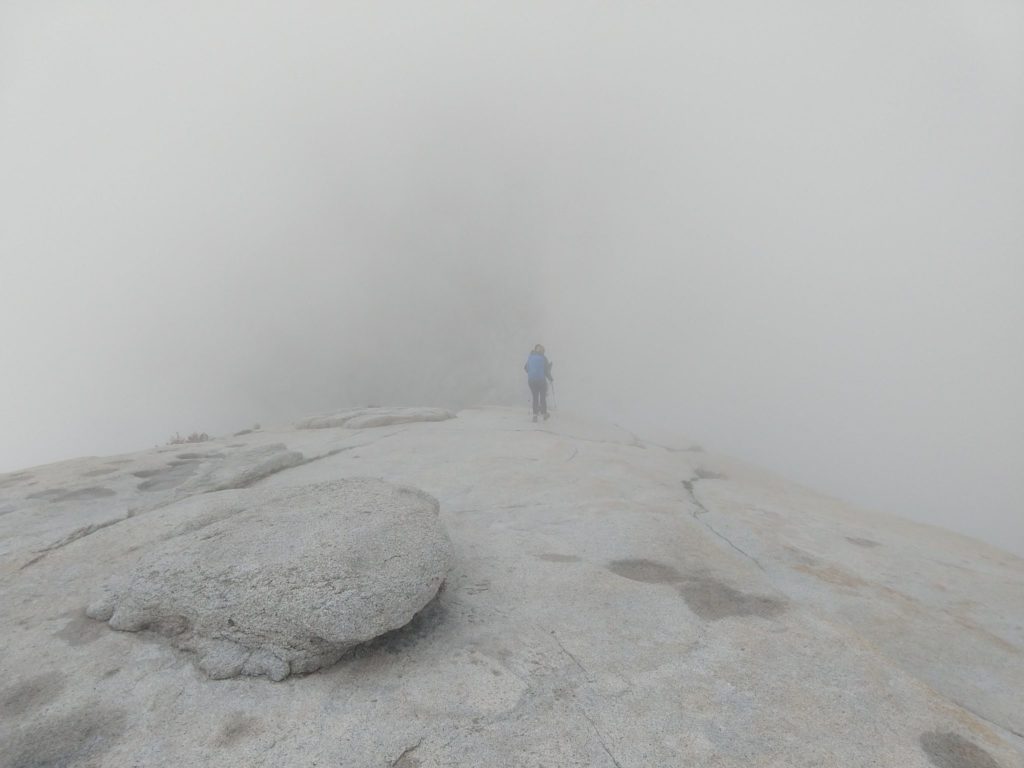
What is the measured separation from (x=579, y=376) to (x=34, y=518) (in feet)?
233

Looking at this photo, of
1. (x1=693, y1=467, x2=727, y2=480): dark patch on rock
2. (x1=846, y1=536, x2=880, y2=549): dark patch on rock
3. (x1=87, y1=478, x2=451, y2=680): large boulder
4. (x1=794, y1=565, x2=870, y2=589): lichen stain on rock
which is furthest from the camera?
(x1=693, y1=467, x2=727, y2=480): dark patch on rock

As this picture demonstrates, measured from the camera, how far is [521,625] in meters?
5.39

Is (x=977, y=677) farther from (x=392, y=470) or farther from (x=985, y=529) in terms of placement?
(x=985, y=529)

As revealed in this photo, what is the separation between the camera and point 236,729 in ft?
13.0

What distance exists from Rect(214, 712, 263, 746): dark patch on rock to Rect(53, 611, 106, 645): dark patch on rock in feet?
7.05

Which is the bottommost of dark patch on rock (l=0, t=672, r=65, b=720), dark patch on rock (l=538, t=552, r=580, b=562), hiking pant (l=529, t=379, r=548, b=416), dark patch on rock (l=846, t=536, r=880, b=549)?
dark patch on rock (l=0, t=672, r=65, b=720)

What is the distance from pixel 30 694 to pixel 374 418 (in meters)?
13.7

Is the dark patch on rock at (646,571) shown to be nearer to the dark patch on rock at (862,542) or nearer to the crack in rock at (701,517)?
the crack in rock at (701,517)

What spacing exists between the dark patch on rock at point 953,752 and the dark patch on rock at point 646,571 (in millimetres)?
2793

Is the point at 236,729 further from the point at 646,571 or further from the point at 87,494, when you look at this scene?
the point at 87,494

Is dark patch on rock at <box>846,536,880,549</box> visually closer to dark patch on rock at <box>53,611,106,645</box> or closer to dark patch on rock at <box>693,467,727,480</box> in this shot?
dark patch on rock at <box>693,467,727,480</box>

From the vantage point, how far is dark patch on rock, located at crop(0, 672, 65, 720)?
13.8ft

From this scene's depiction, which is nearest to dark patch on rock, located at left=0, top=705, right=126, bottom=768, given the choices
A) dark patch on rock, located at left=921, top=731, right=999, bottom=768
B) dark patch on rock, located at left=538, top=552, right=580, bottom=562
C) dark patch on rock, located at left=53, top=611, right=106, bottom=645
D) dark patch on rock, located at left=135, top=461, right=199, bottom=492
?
dark patch on rock, located at left=53, top=611, right=106, bottom=645

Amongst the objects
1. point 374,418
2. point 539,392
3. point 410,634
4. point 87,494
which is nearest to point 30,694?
point 410,634
